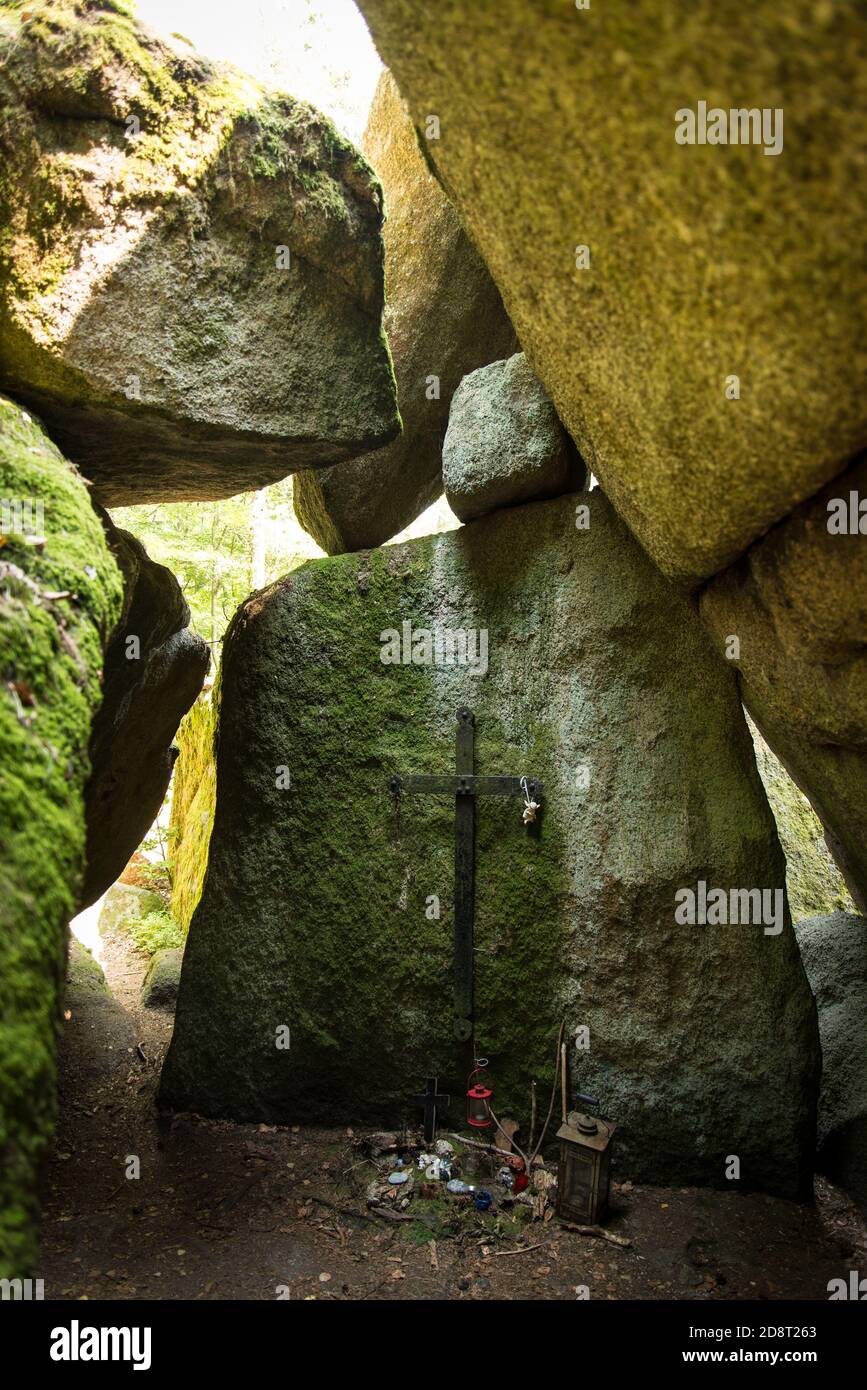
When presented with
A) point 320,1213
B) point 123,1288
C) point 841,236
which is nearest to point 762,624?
point 841,236

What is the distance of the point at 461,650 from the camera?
17.4 feet

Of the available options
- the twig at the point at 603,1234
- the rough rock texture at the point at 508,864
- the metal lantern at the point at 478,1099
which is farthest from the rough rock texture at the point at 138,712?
the twig at the point at 603,1234

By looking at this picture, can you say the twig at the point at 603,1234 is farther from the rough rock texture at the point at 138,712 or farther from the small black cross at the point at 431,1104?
the rough rock texture at the point at 138,712

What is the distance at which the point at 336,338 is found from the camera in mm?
4672

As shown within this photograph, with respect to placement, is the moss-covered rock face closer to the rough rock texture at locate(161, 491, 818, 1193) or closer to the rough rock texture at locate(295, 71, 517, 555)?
the rough rock texture at locate(161, 491, 818, 1193)

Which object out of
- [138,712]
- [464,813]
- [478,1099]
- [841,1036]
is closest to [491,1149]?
[478,1099]

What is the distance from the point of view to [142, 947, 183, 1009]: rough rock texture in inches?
292

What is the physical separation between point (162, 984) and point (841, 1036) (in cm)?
571

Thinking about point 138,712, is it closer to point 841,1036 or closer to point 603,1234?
point 603,1234

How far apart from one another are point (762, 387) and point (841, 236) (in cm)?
55

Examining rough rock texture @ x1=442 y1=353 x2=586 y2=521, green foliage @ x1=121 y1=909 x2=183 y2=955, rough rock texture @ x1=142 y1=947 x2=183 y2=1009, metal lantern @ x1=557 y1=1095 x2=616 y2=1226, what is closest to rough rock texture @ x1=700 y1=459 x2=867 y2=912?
rough rock texture @ x1=442 y1=353 x2=586 y2=521

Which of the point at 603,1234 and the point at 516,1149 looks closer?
the point at 603,1234

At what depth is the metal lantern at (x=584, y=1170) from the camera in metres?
4.08
